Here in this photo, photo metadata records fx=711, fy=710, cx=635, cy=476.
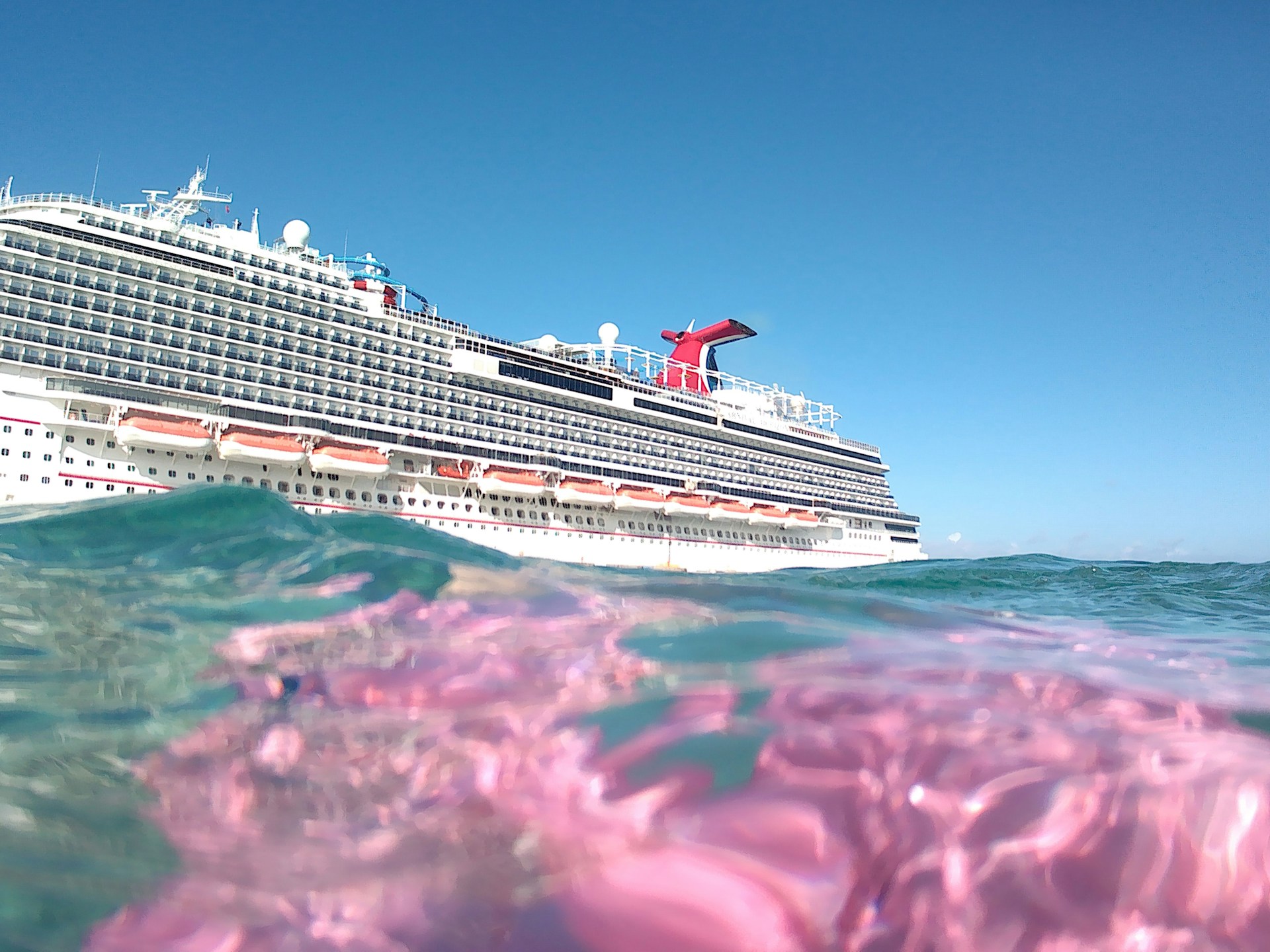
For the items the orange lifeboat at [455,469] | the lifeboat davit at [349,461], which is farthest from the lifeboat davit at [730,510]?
the lifeboat davit at [349,461]

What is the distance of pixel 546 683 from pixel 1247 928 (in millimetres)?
2514

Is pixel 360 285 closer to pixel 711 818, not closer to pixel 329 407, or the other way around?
pixel 329 407

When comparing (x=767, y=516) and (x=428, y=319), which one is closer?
(x=428, y=319)

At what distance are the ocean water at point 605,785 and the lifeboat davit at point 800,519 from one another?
55970mm

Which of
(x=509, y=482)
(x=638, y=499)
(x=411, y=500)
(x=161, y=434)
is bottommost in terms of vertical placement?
(x=411, y=500)

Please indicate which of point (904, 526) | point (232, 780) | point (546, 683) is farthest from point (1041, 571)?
point (904, 526)

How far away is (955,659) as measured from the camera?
3.80 metres

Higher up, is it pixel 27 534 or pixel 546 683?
pixel 27 534

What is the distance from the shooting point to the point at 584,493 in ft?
151

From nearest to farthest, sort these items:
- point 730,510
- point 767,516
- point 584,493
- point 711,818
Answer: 1. point 711,818
2. point 584,493
3. point 730,510
4. point 767,516

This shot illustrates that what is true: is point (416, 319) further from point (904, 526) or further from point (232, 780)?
point (904, 526)

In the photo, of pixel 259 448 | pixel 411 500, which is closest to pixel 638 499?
pixel 411 500

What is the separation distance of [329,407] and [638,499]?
66.7ft

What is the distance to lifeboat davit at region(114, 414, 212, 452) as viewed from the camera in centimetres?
3191
